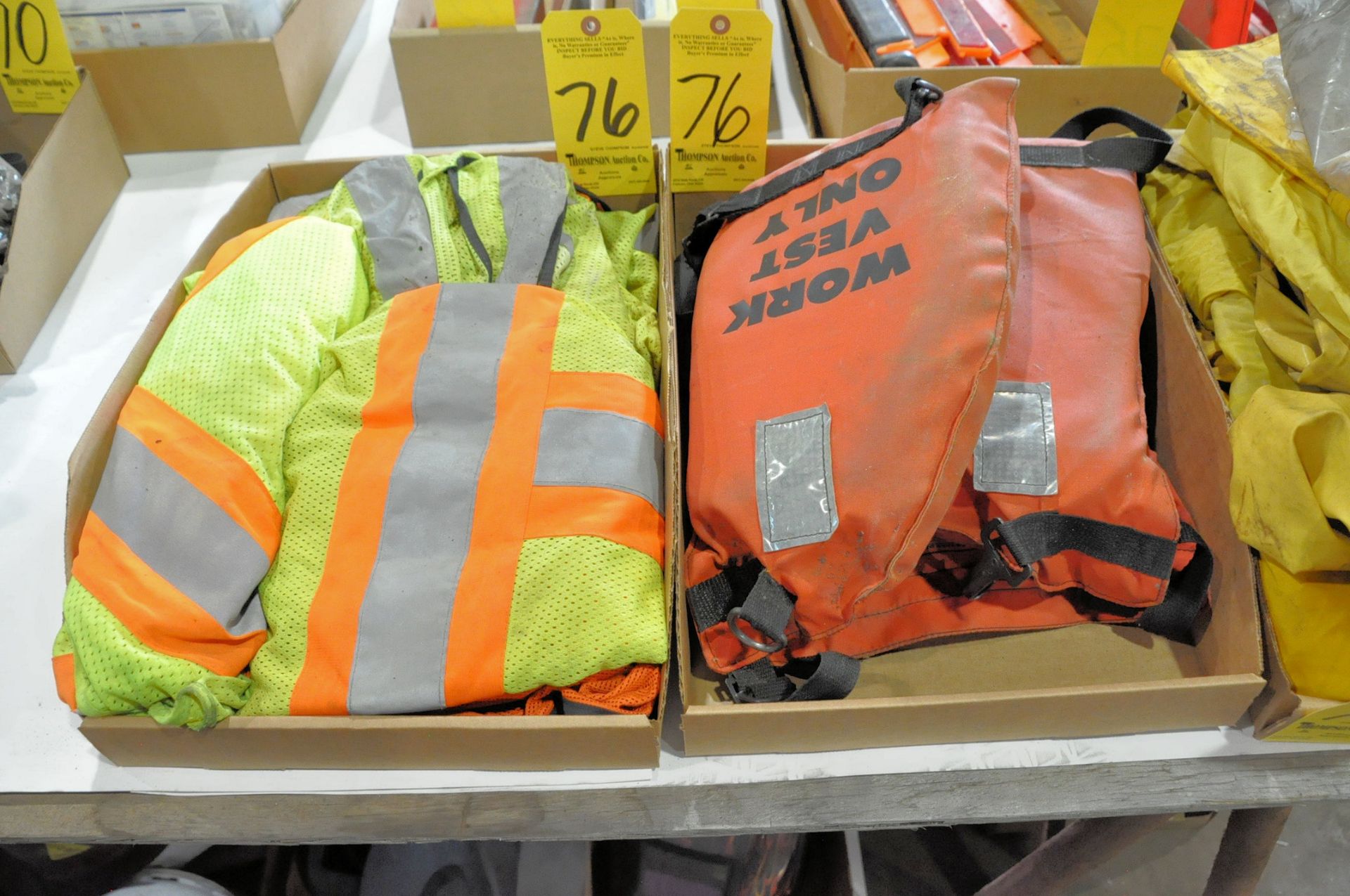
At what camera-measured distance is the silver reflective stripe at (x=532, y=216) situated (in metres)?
0.93

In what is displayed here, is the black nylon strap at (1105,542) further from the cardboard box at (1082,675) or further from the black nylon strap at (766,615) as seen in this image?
the black nylon strap at (766,615)

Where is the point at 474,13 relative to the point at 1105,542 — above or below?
above

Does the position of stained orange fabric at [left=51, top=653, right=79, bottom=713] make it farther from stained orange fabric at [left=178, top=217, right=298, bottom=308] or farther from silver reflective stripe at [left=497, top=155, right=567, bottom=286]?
silver reflective stripe at [left=497, top=155, right=567, bottom=286]

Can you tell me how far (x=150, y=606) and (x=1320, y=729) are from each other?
0.91 metres

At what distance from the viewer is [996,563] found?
74cm

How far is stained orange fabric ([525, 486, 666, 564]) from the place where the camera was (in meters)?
0.74

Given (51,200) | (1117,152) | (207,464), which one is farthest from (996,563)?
(51,200)

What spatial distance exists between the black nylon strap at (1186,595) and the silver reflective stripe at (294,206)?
96cm

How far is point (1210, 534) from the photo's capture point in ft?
2.61

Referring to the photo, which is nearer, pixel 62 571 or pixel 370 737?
pixel 370 737

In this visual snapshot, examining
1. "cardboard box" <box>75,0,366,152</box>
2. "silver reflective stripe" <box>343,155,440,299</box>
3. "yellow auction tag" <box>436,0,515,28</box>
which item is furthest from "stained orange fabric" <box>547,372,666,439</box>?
"cardboard box" <box>75,0,366,152</box>

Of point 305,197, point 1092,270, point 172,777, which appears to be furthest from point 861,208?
point 172,777

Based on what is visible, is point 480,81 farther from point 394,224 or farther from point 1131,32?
point 1131,32

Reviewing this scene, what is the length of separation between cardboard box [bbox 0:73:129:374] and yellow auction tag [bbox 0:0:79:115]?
21 mm
